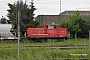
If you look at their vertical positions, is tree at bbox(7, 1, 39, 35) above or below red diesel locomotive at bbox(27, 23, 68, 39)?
above

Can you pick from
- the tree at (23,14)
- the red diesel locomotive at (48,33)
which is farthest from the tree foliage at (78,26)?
the tree at (23,14)

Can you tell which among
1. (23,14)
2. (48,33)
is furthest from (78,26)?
(23,14)

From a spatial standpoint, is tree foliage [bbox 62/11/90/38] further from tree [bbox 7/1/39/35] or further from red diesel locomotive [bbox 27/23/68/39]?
tree [bbox 7/1/39/35]

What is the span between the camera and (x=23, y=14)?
3991 cm

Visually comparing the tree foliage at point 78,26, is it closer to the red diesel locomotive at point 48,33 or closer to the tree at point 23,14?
the red diesel locomotive at point 48,33

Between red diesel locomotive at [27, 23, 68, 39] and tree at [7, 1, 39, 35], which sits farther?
tree at [7, 1, 39, 35]

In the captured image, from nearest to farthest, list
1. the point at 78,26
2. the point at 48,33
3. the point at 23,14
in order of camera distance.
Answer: the point at 48,33 < the point at 78,26 < the point at 23,14

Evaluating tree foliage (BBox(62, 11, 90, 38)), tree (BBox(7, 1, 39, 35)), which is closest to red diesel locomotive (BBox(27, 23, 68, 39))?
tree foliage (BBox(62, 11, 90, 38))

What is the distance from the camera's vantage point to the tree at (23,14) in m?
38.6

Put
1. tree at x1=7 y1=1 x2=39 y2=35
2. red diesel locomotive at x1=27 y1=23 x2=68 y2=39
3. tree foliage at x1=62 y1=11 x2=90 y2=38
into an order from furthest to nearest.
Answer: tree at x1=7 y1=1 x2=39 y2=35 < tree foliage at x1=62 y1=11 x2=90 y2=38 < red diesel locomotive at x1=27 y1=23 x2=68 y2=39

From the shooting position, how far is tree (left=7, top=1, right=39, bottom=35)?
38628 mm

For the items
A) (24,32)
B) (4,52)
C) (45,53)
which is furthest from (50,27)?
(45,53)

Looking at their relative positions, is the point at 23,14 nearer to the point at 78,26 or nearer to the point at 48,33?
the point at 48,33

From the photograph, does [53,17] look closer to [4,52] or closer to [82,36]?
[82,36]
